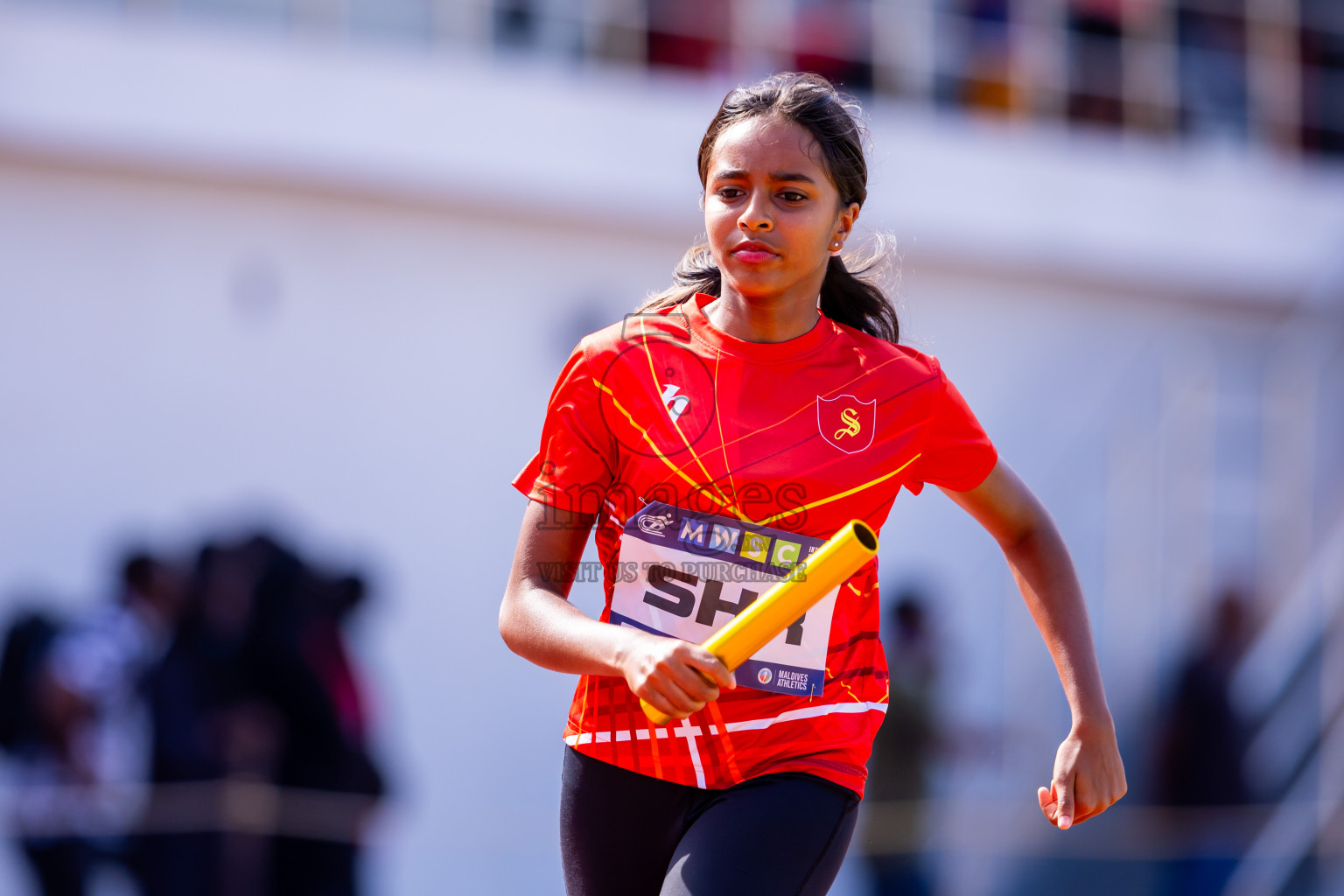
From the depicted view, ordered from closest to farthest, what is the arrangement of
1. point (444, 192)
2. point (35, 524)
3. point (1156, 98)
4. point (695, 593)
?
point (695, 593), point (35, 524), point (444, 192), point (1156, 98)

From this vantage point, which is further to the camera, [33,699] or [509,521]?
[509,521]

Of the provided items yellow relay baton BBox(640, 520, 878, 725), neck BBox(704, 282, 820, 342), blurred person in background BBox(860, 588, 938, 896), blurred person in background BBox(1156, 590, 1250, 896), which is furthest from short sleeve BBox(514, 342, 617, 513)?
blurred person in background BBox(1156, 590, 1250, 896)

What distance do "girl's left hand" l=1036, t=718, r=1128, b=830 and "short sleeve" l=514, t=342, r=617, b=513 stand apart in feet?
2.70

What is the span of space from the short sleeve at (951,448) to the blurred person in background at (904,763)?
4536mm

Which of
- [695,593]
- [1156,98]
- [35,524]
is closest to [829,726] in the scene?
[695,593]

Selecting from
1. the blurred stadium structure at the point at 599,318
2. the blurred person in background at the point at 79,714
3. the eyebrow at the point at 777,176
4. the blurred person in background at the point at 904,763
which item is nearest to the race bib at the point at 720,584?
the eyebrow at the point at 777,176

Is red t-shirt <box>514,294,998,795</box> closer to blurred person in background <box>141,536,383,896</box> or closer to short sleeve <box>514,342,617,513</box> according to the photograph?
short sleeve <box>514,342,617,513</box>

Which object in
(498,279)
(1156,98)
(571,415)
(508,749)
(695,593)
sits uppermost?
(1156,98)

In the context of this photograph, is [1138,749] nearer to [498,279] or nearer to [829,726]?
[498,279]

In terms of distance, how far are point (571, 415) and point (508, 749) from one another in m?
6.79

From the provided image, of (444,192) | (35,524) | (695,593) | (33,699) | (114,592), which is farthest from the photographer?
(444,192)

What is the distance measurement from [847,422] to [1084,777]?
670 millimetres

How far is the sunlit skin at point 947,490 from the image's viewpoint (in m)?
2.27

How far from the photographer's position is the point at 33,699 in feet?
20.6
